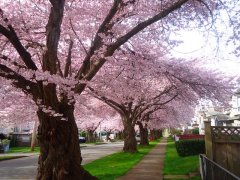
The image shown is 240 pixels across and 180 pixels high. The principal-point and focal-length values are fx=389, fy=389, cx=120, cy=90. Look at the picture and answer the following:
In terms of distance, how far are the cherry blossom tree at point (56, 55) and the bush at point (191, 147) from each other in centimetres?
1028

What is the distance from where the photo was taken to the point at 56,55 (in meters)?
11.3

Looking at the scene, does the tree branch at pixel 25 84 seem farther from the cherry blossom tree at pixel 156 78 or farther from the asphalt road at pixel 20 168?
the asphalt road at pixel 20 168

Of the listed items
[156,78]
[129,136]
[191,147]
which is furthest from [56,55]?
[129,136]

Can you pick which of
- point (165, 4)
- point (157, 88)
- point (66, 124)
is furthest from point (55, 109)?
point (157, 88)

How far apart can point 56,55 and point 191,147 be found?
14.7 m

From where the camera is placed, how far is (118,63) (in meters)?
17.1

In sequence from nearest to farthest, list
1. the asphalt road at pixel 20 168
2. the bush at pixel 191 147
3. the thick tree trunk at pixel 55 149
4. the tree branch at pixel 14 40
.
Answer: the tree branch at pixel 14 40
the thick tree trunk at pixel 55 149
the asphalt road at pixel 20 168
the bush at pixel 191 147

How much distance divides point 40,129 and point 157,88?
17.5 metres

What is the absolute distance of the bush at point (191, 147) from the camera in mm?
23297

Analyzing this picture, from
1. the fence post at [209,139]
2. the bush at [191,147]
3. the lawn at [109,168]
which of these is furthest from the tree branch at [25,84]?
the bush at [191,147]

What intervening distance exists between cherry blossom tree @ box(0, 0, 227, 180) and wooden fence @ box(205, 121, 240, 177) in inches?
160

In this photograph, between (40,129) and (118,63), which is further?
(118,63)


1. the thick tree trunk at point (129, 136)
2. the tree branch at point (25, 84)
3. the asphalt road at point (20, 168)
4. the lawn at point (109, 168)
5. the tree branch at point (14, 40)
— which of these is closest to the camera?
the tree branch at point (14, 40)

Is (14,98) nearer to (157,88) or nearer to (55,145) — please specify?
(55,145)
